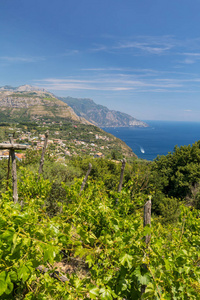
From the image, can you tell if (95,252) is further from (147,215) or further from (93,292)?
(147,215)

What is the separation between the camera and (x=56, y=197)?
10.5 m

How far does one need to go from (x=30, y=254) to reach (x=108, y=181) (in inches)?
615

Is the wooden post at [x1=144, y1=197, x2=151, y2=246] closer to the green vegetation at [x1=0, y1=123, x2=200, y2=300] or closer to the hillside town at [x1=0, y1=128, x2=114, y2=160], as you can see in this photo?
the green vegetation at [x1=0, y1=123, x2=200, y2=300]

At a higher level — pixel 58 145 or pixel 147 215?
pixel 147 215

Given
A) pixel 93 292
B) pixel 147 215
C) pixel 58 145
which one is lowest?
pixel 58 145

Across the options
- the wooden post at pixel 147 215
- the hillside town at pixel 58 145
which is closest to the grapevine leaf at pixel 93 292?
the wooden post at pixel 147 215

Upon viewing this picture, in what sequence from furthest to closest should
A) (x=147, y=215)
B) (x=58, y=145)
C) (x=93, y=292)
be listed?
(x=58, y=145) → (x=147, y=215) → (x=93, y=292)

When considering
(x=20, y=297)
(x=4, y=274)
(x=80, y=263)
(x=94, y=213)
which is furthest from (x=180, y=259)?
(x=80, y=263)

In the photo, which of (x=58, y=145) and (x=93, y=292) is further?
(x=58, y=145)

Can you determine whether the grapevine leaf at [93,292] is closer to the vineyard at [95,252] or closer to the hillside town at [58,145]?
the vineyard at [95,252]

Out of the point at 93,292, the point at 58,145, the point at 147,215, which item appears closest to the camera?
the point at 93,292

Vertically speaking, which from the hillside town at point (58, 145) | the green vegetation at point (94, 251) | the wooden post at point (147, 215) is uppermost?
the wooden post at point (147, 215)

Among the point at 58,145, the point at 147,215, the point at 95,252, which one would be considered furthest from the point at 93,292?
the point at 58,145

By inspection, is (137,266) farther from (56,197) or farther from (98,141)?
(98,141)
